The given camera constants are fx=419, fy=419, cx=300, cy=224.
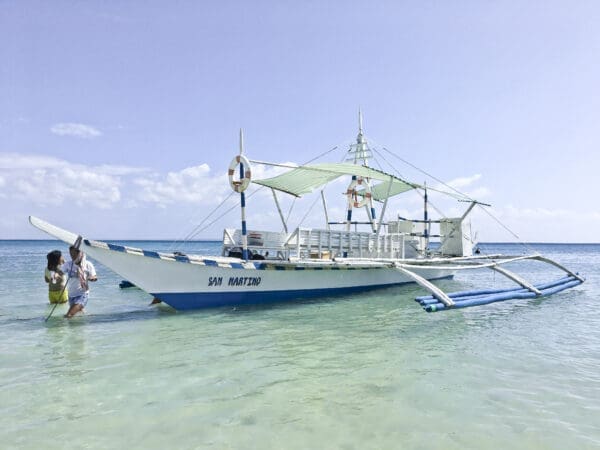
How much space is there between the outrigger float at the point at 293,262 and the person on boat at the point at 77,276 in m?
0.29

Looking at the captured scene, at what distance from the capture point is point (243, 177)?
13594 mm

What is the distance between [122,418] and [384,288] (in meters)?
15.0

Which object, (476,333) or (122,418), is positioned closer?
(122,418)

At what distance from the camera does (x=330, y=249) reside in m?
15.3

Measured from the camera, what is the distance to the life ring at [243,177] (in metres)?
13.5

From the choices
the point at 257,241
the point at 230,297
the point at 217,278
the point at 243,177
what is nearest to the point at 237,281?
the point at 230,297

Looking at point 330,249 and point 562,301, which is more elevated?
point 330,249

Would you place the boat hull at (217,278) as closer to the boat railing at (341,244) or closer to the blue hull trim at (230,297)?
the blue hull trim at (230,297)

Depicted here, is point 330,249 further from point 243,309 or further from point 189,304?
point 189,304

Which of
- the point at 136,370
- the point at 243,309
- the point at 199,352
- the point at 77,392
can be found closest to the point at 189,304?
the point at 243,309

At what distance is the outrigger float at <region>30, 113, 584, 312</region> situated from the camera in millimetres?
11609

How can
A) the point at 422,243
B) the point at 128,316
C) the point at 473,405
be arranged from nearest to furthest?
the point at 473,405, the point at 128,316, the point at 422,243

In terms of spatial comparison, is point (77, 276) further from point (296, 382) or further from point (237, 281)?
point (296, 382)

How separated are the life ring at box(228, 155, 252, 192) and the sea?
406cm
